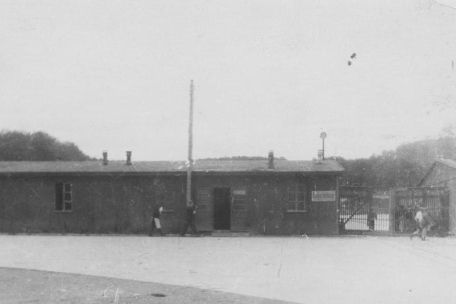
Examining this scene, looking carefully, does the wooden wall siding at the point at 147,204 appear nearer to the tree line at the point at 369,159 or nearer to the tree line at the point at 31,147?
the tree line at the point at 31,147

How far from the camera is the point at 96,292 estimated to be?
11.0 meters

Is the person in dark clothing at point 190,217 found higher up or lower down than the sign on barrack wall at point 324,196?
lower down

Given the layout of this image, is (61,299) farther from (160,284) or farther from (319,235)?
(319,235)

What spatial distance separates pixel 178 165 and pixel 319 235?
26.8 ft

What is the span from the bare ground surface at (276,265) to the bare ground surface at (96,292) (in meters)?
0.43

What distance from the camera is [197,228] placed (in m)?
28.1

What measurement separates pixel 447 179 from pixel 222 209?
11.4 meters

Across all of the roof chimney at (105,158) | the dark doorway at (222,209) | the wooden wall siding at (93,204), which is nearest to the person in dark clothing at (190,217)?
the wooden wall siding at (93,204)

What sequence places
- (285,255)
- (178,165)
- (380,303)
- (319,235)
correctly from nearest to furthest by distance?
(380,303) < (285,255) < (319,235) < (178,165)

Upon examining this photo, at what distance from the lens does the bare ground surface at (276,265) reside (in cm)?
1104

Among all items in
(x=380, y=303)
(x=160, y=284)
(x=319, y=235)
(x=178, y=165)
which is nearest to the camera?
(x=380, y=303)

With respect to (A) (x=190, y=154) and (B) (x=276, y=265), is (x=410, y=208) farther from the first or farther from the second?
(B) (x=276, y=265)

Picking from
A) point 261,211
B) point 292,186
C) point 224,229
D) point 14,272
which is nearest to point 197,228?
point 224,229

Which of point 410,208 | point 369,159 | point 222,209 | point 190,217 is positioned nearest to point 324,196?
point 410,208
